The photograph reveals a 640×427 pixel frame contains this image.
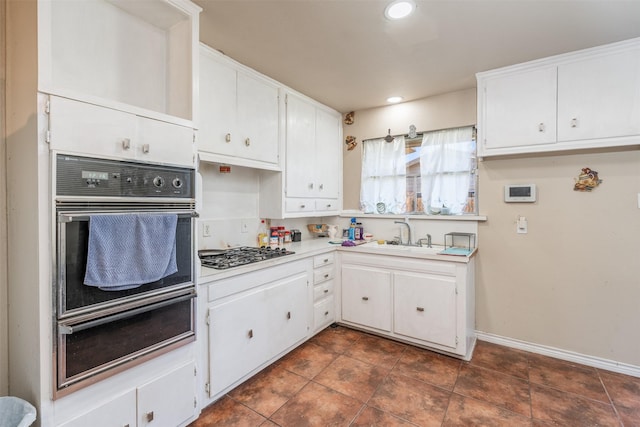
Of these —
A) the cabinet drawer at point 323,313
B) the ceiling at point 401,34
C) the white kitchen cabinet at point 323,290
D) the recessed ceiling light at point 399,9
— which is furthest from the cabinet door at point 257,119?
the cabinet drawer at point 323,313

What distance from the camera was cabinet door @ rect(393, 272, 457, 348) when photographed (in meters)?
2.52

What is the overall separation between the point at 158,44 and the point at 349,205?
2589 mm

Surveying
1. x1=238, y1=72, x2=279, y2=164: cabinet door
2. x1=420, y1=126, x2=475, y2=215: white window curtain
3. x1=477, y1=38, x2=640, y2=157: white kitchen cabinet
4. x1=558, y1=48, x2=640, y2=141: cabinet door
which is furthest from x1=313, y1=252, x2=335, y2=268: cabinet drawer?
x1=558, y1=48, x2=640, y2=141: cabinet door

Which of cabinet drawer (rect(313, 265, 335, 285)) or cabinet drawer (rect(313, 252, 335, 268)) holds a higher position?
cabinet drawer (rect(313, 252, 335, 268))

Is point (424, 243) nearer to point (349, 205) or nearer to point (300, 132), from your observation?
point (349, 205)

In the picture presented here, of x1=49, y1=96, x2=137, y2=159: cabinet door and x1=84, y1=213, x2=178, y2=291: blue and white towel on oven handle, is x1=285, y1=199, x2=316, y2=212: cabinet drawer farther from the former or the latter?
x1=49, y1=96, x2=137, y2=159: cabinet door

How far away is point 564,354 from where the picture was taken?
8.33 ft

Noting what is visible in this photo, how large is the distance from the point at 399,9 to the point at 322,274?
2.23 m

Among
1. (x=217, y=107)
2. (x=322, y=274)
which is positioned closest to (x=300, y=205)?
(x=322, y=274)

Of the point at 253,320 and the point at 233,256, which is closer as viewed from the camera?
the point at 253,320

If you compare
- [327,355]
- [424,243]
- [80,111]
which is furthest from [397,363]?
[80,111]

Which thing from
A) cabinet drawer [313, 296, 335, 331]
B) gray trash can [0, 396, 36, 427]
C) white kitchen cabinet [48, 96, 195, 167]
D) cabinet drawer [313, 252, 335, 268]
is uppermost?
white kitchen cabinet [48, 96, 195, 167]

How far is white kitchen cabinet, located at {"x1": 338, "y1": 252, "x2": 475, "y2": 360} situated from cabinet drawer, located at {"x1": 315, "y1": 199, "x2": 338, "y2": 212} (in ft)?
2.02

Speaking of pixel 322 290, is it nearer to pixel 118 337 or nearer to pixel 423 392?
pixel 423 392
